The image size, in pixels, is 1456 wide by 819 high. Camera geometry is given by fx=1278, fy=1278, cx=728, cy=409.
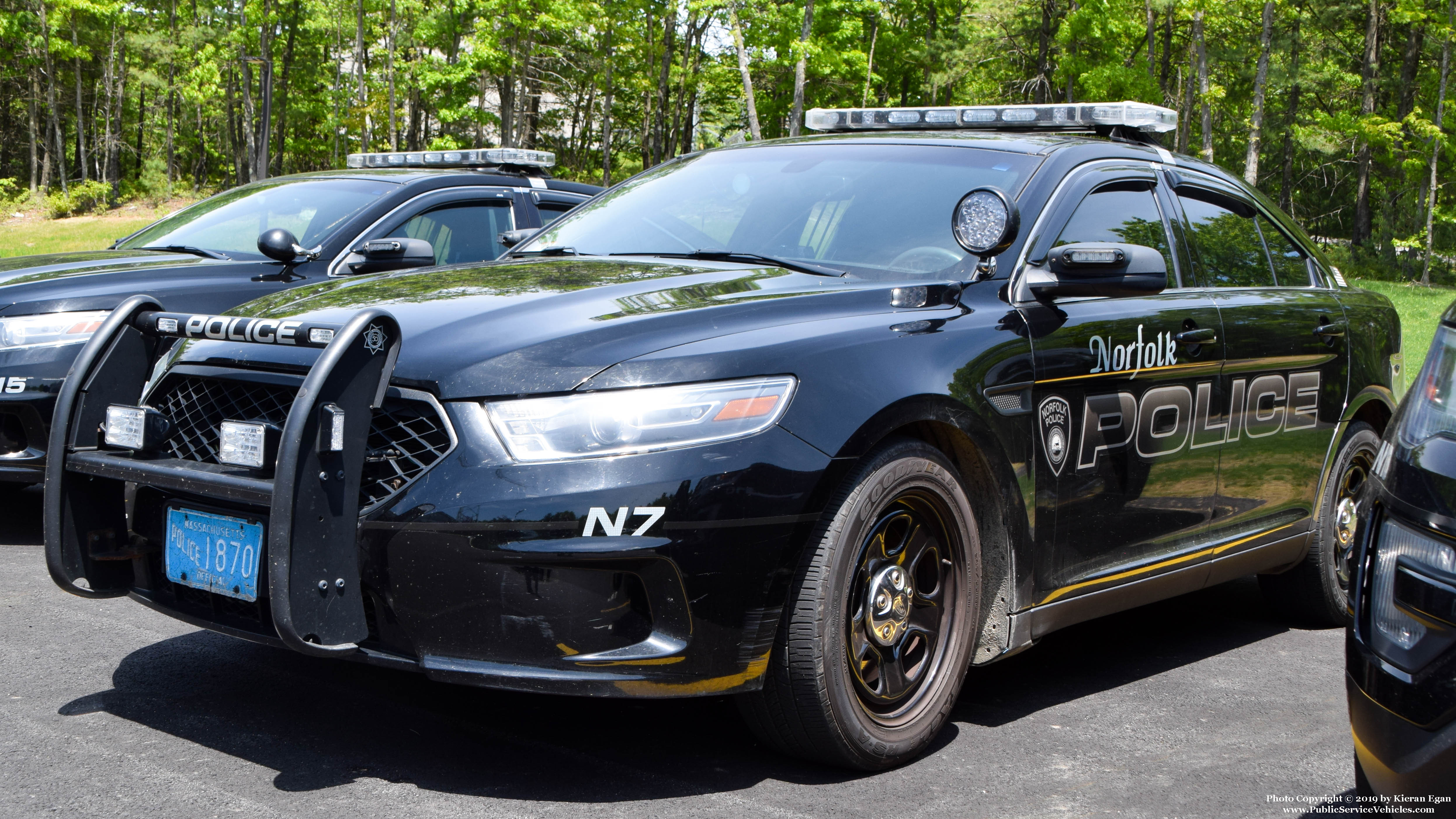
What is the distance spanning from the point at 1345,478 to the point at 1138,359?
1611 millimetres

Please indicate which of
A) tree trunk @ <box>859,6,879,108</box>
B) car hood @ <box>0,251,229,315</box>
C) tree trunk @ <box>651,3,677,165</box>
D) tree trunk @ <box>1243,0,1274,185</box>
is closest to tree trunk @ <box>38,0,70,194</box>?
tree trunk @ <box>651,3,677,165</box>

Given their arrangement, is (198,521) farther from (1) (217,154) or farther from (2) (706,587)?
(1) (217,154)

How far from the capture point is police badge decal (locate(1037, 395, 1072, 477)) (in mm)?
3471

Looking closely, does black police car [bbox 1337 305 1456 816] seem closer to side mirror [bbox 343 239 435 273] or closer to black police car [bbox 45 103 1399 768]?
black police car [bbox 45 103 1399 768]

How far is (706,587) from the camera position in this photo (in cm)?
272

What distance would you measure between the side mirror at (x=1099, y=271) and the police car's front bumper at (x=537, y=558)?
42.8 inches

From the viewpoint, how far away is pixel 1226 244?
4.59m

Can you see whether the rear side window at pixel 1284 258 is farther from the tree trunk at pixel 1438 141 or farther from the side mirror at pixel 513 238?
the tree trunk at pixel 1438 141

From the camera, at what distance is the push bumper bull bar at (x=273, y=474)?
2.63 metres

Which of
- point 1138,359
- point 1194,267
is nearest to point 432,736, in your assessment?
point 1138,359

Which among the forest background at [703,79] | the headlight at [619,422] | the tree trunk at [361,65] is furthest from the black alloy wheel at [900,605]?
the tree trunk at [361,65]

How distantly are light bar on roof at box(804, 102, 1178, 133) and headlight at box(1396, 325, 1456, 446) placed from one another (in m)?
2.05

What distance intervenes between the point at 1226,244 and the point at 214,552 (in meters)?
3.52

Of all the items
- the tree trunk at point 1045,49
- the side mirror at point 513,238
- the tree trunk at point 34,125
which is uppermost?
the tree trunk at point 1045,49
